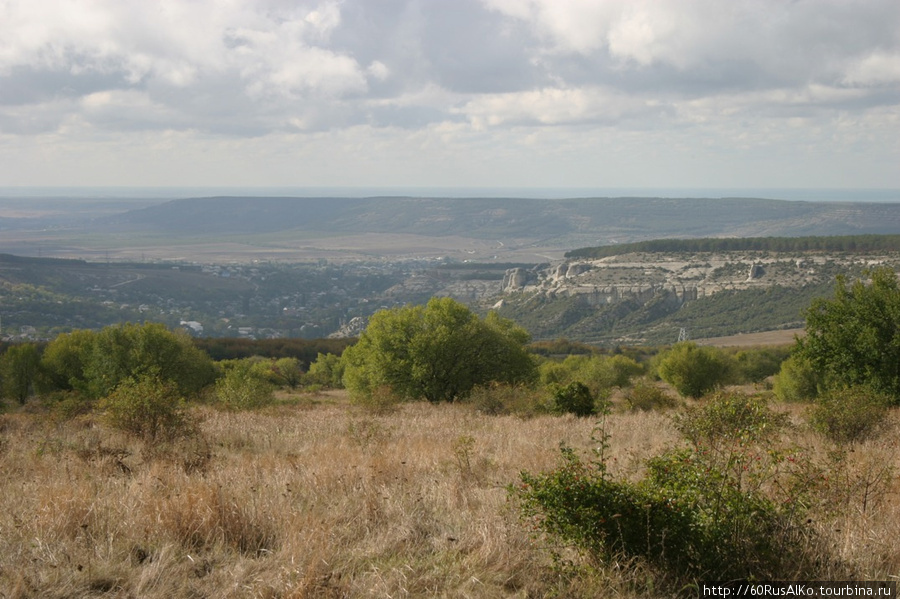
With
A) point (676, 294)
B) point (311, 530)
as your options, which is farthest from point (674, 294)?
point (311, 530)

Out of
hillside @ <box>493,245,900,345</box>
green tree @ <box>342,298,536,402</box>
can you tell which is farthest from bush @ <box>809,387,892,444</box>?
hillside @ <box>493,245,900,345</box>

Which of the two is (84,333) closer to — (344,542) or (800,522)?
(344,542)

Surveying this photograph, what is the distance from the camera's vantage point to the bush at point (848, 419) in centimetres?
1066

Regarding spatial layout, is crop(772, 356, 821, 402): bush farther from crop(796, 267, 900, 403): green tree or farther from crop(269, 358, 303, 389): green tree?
crop(269, 358, 303, 389): green tree

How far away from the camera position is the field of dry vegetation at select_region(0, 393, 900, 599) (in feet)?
15.2

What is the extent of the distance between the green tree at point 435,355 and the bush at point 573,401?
9.65m

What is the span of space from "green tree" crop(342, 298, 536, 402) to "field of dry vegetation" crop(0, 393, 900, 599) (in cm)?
1988

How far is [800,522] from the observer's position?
4953mm

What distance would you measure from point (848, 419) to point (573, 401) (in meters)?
7.90

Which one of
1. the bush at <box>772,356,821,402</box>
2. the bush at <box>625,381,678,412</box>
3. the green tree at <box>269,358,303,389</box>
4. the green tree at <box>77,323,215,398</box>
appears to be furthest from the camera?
the green tree at <box>269,358,303,389</box>

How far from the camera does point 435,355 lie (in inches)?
1145

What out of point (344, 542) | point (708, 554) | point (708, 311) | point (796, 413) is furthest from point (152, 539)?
point (708, 311)

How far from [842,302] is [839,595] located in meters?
20.1

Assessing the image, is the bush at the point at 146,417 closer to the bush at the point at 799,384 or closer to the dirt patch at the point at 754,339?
the bush at the point at 799,384
